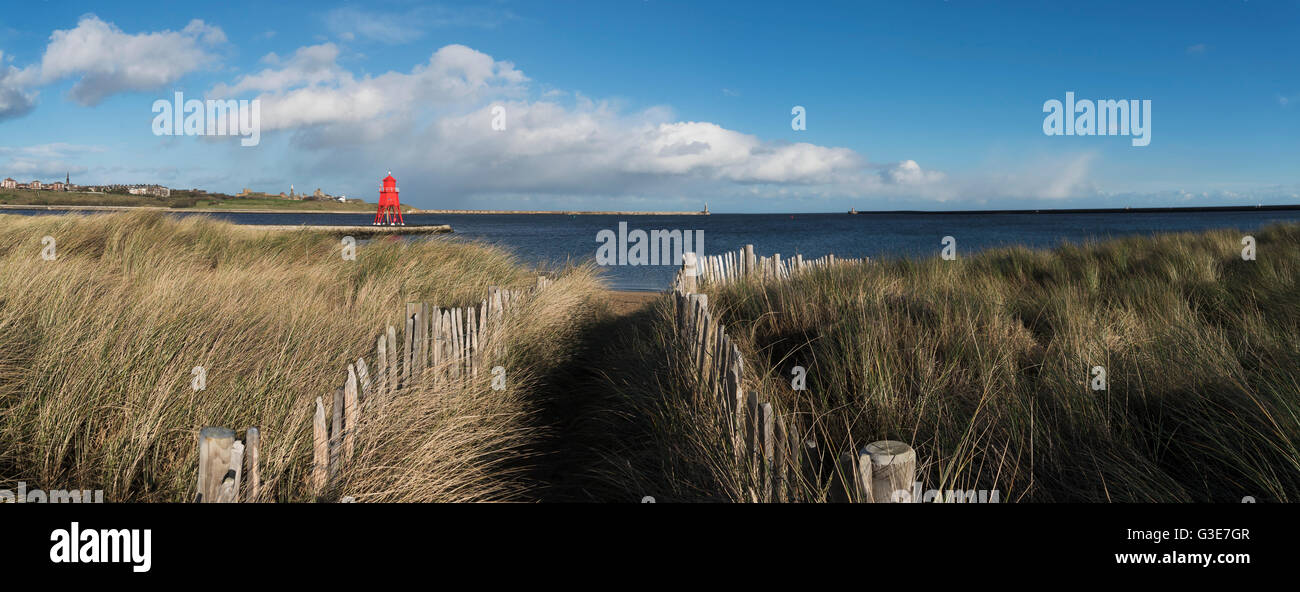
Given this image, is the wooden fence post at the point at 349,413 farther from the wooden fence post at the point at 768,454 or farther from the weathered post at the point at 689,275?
the weathered post at the point at 689,275

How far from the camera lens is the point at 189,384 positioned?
325 cm

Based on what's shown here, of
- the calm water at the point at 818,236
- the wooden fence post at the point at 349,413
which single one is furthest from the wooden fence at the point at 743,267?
the wooden fence post at the point at 349,413

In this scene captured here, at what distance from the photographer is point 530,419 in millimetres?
4965

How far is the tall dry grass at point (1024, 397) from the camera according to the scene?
2.89 m

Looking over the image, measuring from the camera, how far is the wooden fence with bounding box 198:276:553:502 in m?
2.00

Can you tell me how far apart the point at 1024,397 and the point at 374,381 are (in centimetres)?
382

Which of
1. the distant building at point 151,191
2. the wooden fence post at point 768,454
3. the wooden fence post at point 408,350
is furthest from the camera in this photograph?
the distant building at point 151,191

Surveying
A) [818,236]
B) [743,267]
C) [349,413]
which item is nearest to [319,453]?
[349,413]

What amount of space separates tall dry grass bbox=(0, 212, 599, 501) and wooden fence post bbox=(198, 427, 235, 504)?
2.14 ft

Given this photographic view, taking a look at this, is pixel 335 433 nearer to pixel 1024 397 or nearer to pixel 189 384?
pixel 189 384

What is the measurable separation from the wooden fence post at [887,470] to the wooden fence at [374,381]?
6.43ft
